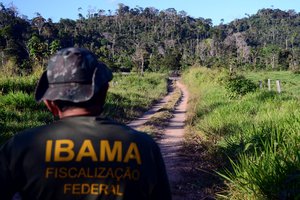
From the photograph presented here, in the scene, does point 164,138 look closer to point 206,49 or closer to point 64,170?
point 64,170

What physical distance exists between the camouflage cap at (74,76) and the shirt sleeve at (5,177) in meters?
0.30

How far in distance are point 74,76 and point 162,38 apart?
92.7m

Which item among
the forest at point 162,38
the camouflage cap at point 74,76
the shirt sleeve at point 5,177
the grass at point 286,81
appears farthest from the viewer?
the forest at point 162,38

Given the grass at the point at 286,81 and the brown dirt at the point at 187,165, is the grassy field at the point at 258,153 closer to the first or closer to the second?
the brown dirt at the point at 187,165

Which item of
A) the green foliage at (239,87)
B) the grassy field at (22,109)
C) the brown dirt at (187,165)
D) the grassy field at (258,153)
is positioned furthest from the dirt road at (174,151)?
the green foliage at (239,87)

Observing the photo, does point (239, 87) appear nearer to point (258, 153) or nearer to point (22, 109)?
point (22, 109)

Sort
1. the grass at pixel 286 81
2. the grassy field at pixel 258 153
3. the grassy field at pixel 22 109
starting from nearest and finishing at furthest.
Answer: the grassy field at pixel 258 153, the grassy field at pixel 22 109, the grass at pixel 286 81

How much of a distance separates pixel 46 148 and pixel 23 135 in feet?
0.38

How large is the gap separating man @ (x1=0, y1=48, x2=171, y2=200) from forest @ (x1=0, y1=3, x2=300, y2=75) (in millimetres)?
31142

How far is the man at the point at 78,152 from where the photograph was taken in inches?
70.3

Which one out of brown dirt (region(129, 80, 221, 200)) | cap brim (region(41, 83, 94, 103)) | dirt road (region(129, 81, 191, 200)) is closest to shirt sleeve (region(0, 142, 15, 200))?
cap brim (region(41, 83, 94, 103))

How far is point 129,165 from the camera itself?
6.04 feet

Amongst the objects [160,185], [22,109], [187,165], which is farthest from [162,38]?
[160,185]

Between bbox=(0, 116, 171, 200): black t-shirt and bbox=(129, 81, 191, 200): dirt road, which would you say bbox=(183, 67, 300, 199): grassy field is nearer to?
bbox=(129, 81, 191, 200): dirt road
